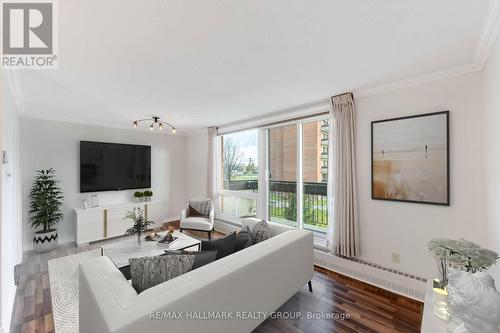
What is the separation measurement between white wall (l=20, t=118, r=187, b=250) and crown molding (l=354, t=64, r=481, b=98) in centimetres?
466

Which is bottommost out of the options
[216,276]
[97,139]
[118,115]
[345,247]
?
[345,247]

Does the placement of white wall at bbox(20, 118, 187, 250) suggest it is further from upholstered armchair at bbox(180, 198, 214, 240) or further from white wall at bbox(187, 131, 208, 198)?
upholstered armchair at bbox(180, 198, 214, 240)

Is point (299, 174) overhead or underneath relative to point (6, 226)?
overhead

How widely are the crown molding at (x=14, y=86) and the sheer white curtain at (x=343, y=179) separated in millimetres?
3664

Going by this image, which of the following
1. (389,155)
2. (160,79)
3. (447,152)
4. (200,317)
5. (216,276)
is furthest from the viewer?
(389,155)

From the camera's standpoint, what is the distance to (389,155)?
8.60 feet

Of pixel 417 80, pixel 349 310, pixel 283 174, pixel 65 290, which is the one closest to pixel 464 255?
pixel 349 310

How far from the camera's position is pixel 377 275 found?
2625 mm

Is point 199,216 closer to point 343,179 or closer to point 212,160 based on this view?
point 212,160

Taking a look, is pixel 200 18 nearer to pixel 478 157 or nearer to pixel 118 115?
pixel 478 157

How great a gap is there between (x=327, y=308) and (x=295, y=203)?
5.86 ft

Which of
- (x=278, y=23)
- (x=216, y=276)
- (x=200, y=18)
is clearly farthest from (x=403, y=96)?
(x=216, y=276)

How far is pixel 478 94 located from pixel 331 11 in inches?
74.6

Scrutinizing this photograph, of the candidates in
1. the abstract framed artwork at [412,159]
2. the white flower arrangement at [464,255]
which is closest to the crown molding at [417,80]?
the abstract framed artwork at [412,159]
